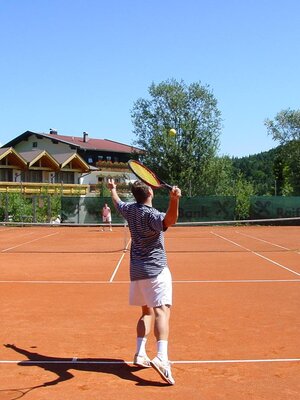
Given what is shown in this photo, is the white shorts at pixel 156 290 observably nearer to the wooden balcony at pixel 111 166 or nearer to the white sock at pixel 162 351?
the white sock at pixel 162 351

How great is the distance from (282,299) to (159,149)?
129ft

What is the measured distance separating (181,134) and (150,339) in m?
42.5

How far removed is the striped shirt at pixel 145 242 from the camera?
476cm

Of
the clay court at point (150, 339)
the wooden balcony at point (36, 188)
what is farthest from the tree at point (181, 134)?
the clay court at point (150, 339)

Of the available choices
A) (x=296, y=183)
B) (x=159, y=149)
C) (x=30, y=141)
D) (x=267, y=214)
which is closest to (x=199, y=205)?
(x=267, y=214)

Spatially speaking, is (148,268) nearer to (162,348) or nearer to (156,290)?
(156,290)

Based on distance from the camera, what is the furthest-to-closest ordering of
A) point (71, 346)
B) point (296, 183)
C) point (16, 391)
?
point (296, 183), point (71, 346), point (16, 391)

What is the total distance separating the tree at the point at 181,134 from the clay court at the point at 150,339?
115 ft

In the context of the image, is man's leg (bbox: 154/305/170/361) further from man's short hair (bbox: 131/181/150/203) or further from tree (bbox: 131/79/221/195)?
tree (bbox: 131/79/221/195)

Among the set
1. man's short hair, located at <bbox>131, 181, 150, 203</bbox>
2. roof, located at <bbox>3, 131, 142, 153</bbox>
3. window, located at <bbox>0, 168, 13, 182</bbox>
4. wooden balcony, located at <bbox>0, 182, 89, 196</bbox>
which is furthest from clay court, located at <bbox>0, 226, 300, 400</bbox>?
roof, located at <bbox>3, 131, 142, 153</bbox>

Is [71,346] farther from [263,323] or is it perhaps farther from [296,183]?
[296,183]

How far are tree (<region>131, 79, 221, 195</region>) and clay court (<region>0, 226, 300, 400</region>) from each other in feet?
115

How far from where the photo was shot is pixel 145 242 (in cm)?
484

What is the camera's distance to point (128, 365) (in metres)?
5.08
